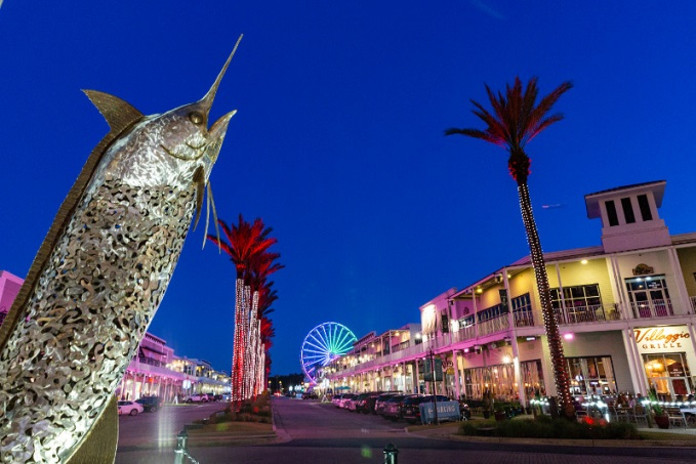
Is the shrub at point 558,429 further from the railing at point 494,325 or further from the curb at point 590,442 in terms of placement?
the railing at point 494,325

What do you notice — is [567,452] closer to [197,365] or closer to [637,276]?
[637,276]

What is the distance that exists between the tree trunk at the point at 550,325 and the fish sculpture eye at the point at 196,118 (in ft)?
55.9

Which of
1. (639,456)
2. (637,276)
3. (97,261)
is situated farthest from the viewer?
(637,276)

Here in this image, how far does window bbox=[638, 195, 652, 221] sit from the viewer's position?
25.1 m

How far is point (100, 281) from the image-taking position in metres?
1.55

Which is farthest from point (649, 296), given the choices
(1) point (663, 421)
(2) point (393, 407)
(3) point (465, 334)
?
(2) point (393, 407)

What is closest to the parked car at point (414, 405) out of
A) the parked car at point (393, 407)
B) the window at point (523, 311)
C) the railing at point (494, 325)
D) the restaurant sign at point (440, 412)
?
the parked car at point (393, 407)

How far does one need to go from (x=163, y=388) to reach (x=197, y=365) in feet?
177

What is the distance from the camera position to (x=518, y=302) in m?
28.6

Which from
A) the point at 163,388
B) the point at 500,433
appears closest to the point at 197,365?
the point at 163,388

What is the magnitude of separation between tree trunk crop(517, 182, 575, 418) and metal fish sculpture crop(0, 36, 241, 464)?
56.2 ft

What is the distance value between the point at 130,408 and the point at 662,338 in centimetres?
3798

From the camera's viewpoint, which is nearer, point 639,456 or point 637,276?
point 639,456

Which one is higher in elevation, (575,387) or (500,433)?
(575,387)
